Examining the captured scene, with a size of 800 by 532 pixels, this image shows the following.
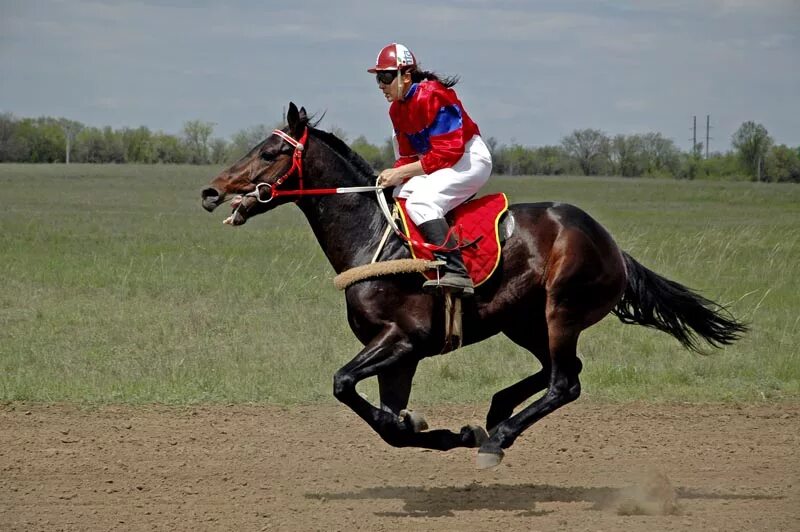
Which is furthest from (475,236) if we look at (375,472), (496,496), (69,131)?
(69,131)

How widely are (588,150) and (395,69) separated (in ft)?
243

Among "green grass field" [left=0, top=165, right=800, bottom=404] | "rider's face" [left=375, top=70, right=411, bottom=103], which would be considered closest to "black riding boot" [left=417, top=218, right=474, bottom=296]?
"rider's face" [left=375, top=70, right=411, bottom=103]

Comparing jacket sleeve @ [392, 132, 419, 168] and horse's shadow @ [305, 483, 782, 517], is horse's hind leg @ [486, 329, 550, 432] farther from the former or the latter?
jacket sleeve @ [392, 132, 419, 168]

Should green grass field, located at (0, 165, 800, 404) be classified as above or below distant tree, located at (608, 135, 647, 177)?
below

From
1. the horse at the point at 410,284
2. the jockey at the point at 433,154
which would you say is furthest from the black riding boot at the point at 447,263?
the horse at the point at 410,284

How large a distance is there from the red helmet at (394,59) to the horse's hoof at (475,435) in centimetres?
224

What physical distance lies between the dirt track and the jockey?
1467mm

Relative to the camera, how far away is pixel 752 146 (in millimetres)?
73375

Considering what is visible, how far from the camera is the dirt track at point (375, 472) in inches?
264

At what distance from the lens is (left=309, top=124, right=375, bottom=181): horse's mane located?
287 inches

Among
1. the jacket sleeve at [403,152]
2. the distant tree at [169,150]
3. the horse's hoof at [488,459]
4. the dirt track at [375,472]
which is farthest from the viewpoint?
the distant tree at [169,150]

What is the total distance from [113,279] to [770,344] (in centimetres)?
925

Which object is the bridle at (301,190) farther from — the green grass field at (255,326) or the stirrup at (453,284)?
the green grass field at (255,326)

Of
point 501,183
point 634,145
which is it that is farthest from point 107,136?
point 501,183
